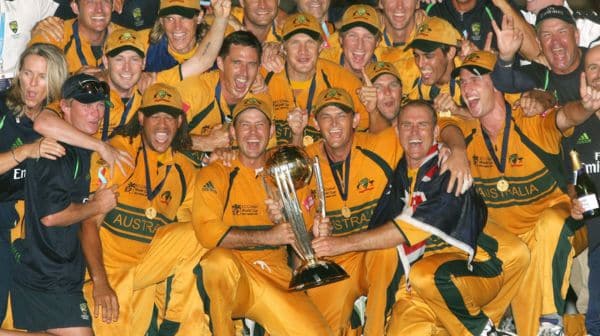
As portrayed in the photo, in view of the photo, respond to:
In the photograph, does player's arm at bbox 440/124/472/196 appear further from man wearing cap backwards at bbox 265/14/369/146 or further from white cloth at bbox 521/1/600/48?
white cloth at bbox 521/1/600/48

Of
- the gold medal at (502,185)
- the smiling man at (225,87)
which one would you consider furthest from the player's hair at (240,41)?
the gold medal at (502,185)

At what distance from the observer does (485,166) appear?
35.1 ft

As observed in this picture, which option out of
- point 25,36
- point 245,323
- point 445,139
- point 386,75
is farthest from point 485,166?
point 25,36

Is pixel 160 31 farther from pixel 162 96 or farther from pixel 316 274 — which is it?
pixel 316 274

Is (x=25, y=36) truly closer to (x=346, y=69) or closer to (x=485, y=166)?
(x=346, y=69)

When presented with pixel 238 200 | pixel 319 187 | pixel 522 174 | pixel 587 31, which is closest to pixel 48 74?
pixel 238 200

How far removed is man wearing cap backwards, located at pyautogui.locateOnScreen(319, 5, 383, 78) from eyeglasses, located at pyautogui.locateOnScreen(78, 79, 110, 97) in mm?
2186

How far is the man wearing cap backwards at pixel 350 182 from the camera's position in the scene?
10438 mm

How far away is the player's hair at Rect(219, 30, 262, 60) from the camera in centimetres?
1111

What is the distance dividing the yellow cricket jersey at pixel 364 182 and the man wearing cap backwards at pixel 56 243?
1753 mm

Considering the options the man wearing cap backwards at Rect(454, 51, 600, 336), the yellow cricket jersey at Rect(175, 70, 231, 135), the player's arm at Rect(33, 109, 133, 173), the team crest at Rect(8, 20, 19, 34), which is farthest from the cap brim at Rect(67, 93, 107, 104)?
the man wearing cap backwards at Rect(454, 51, 600, 336)

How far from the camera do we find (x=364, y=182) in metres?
10.7

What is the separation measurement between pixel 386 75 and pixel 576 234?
199cm

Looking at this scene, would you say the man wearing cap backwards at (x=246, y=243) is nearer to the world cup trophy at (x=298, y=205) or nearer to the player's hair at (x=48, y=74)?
the world cup trophy at (x=298, y=205)
